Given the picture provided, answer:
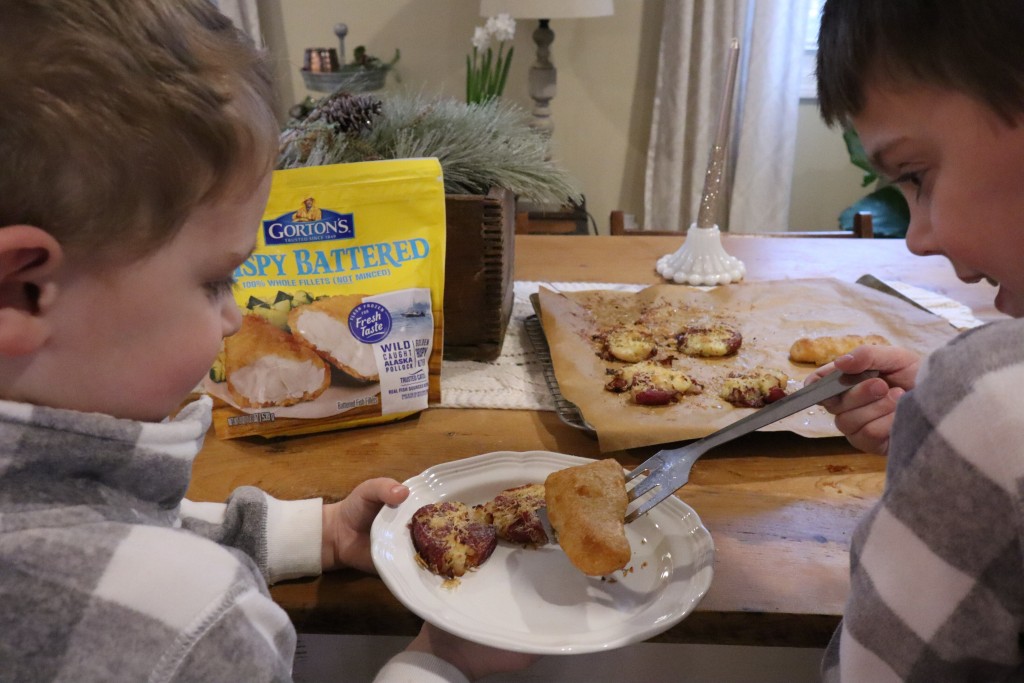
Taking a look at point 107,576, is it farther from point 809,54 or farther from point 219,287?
point 809,54

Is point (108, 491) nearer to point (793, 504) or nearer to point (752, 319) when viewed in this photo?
point (793, 504)

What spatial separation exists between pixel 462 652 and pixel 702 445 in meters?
0.32

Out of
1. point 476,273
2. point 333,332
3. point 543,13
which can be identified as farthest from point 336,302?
point 543,13

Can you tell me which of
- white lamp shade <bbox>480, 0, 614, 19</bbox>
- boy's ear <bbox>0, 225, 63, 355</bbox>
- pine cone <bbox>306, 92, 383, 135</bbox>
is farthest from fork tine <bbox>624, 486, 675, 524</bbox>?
white lamp shade <bbox>480, 0, 614, 19</bbox>

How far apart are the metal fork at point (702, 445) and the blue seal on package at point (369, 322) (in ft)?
1.16

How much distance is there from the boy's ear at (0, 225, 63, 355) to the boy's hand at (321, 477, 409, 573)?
0.32 metres

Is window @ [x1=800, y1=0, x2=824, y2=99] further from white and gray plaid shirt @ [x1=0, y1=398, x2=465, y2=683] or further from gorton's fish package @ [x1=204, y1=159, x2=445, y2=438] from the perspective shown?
white and gray plaid shirt @ [x1=0, y1=398, x2=465, y2=683]

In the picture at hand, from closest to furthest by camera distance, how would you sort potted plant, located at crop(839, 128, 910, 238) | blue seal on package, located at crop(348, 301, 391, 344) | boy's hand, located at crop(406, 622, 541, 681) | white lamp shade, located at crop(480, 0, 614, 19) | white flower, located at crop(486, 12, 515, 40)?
1. boy's hand, located at crop(406, 622, 541, 681)
2. blue seal on package, located at crop(348, 301, 391, 344)
3. white lamp shade, located at crop(480, 0, 614, 19)
4. white flower, located at crop(486, 12, 515, 40)
5. potted plant, located at crop(839, 128, 910, 238)

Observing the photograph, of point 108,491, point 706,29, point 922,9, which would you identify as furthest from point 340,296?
point 706,29

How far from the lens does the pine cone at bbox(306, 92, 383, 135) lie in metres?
1.06

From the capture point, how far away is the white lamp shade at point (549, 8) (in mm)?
2312

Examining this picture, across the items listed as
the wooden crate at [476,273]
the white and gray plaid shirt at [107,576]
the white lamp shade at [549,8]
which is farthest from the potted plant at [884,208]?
the white and gray plaid shirt at [107,576]

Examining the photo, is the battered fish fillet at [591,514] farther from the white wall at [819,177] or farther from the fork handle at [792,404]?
the white wall at [819,177]

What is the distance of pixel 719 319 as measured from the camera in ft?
4.19
